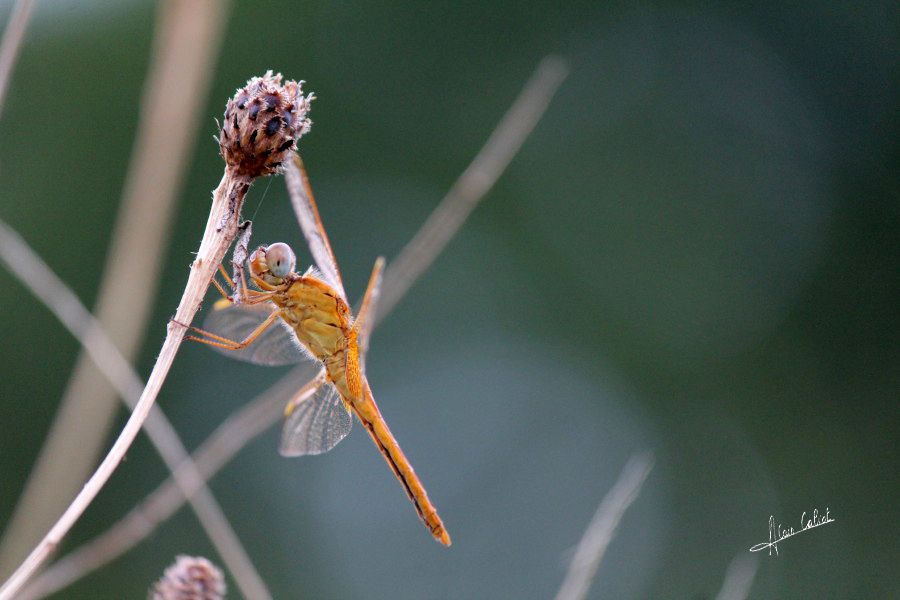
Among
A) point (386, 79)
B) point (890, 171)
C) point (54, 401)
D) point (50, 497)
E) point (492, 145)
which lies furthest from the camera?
point (386, 79)

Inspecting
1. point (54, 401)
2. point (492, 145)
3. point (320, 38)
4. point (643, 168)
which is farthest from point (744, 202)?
point (492, 145)

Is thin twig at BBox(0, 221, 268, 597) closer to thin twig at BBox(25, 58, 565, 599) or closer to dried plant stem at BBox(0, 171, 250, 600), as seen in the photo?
thin twig at BBox(25, 58, 565, 599)

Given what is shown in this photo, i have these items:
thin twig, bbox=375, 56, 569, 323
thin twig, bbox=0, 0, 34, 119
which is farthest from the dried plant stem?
thin twig, bbox=375, 56, 569, 323

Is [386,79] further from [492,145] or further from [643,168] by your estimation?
[492,145]

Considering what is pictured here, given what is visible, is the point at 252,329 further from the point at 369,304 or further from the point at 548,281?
Answer: the point at 548,281

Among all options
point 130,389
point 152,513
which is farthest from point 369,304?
point 152,513
